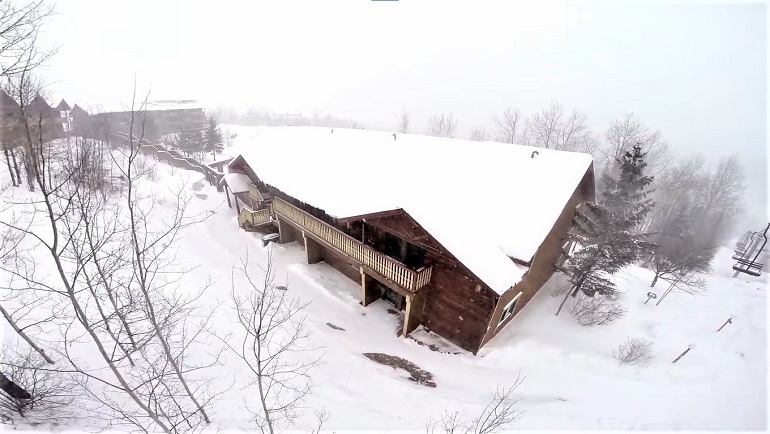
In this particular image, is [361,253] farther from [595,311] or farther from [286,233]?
[595,311]

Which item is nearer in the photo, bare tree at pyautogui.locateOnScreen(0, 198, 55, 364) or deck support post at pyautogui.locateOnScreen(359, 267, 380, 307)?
bare tree at pyautogui.locateOnScreen(0, 198, 55, 364)

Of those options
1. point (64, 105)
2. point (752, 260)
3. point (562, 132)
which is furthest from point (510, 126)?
point (64, 105)

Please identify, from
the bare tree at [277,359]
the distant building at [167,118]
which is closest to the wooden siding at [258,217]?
the bare tree at [277,359]

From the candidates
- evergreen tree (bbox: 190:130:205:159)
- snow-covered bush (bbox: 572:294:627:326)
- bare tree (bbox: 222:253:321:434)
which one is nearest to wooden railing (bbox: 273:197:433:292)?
bare tree (bbox: 222:253:321:434)

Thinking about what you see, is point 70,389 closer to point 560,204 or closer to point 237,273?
point 237,273

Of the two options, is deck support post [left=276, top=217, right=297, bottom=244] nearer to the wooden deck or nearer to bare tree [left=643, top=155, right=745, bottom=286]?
the wooden deck

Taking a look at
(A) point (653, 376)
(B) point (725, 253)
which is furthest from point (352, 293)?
(B) point (725, 253)

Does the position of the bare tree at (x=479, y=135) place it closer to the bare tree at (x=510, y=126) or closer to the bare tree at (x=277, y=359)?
the bare tree at (x=510, y=126)
